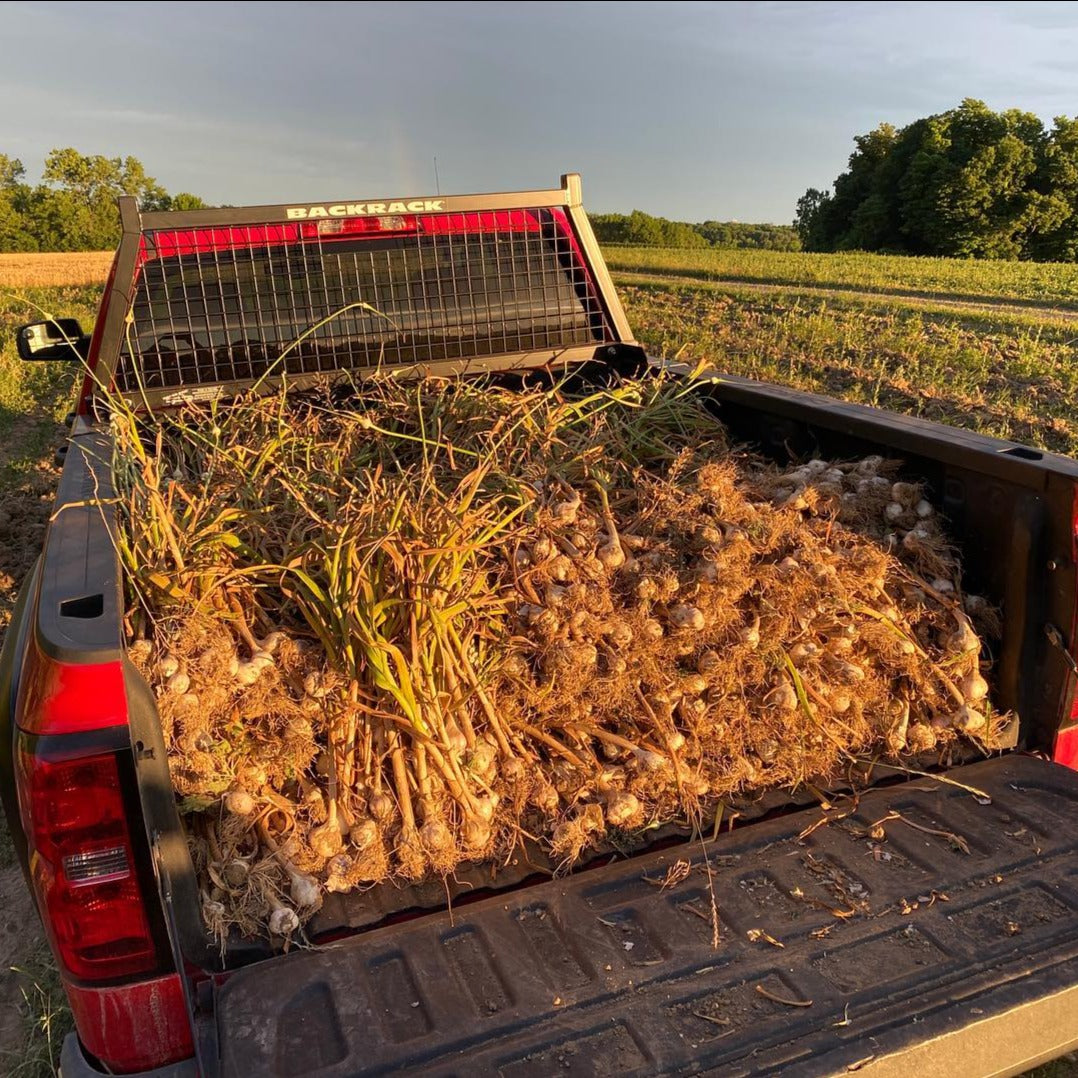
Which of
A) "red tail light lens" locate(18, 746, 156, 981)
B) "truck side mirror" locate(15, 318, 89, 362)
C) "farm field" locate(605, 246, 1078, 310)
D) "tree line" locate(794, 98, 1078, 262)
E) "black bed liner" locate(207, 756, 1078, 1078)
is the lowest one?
"black bed liner" locate(207, 756, 1078, 1078)

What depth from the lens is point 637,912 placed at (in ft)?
6.04

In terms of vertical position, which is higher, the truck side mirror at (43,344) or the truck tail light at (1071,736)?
the truck side mirror at (43,344)

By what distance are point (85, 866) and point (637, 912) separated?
1046 millimetres

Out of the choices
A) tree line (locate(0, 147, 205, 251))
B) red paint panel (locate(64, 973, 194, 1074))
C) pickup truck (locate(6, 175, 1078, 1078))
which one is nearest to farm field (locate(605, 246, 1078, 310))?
pickup truck (locate(6, 175, 1078, 1078))

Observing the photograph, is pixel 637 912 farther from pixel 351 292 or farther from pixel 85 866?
pixel 351 292

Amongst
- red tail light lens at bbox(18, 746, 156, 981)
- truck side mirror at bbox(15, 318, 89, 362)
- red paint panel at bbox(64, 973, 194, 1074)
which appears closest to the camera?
red tail light lens at bbox(18, 746, 156, 981)

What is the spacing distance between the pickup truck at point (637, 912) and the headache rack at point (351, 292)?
29.6 inches

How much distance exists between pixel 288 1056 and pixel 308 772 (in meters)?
0.61

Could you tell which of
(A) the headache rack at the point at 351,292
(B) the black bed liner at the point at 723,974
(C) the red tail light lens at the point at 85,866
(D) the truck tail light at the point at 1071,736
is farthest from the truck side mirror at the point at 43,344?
(D) the truck tail light at the point at 1071,736

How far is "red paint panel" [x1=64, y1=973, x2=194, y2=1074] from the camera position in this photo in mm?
1577

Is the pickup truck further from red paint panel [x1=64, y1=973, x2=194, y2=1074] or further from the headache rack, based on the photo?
the headache rack

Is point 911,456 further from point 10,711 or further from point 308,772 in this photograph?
point 10,711

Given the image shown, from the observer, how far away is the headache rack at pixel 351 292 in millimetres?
3252

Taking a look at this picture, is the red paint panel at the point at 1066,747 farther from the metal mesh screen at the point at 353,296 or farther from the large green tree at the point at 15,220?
the large green tree at the point at 15,220
